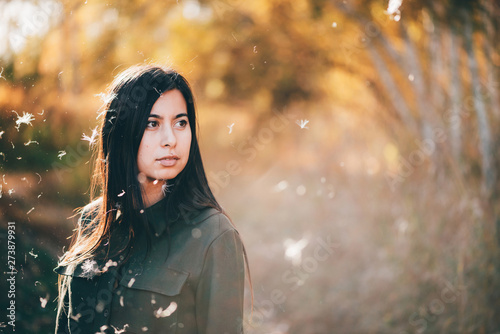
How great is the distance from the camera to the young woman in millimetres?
1371

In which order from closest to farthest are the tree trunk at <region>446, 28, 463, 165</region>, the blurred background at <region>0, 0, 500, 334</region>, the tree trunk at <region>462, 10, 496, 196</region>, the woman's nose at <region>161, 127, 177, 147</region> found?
1. the woman's nose at <region>161, 127, 177, 147</region>
2. the blurred background at <region>0, 0, 500, 334</region>
3. the tree trunk at <region>462, 10, 496, 196</region>
4. the tree trunk at <region>446, 28, 463, 165</region>

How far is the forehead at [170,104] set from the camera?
4.84ft

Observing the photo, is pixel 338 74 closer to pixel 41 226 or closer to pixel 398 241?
pixel 398 241

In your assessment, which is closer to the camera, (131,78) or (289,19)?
(131,78)

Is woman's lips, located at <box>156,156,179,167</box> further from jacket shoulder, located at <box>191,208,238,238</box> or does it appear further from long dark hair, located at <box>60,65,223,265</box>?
jacket shoulder, located at <box>191,208,238,238</box>

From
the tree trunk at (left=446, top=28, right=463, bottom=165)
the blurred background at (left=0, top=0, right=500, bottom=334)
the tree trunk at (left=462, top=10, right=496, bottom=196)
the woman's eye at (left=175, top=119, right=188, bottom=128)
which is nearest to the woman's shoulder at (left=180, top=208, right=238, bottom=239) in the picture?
the woman's eye at (left=175, top=119, right=188, bottom=128)

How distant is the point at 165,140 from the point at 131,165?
167 millimetres

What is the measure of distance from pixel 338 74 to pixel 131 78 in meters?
4.95

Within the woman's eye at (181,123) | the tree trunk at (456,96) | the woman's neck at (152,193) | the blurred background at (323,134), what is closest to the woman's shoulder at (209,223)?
the woman's neck at (152,193)

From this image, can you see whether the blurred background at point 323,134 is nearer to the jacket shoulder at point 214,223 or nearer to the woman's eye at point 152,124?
the woman's eye at point 152,124

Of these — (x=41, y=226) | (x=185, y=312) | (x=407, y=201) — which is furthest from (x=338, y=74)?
(x=185, y=312)

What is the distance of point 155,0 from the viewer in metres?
4.04

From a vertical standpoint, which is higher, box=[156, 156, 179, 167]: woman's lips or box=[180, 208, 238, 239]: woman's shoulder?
box=[156, 156, 179, 167]: woman's lips

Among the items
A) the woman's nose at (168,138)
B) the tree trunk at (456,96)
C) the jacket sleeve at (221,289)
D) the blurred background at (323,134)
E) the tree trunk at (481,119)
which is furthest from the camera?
the tree trunk at (456,96)
